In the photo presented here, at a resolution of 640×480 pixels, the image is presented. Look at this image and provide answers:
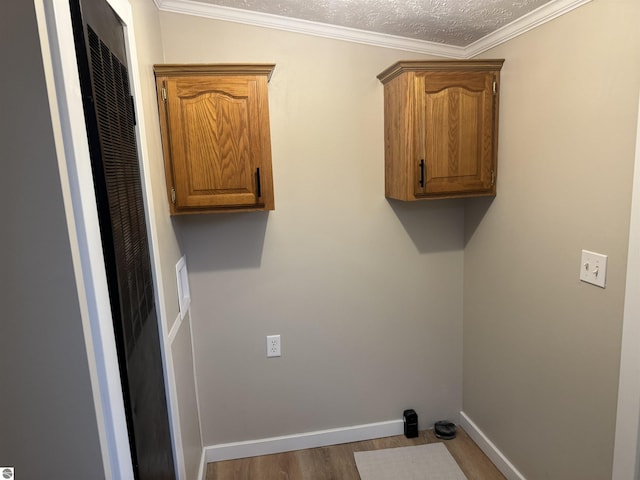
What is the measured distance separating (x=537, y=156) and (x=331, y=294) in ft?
4.05

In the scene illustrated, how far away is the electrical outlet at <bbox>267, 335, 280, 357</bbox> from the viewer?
225 centimetres

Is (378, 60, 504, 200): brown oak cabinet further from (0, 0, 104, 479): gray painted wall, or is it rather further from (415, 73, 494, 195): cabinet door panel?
(0, 0, 104, 479): gray painted wall

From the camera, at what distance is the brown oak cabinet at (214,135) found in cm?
171

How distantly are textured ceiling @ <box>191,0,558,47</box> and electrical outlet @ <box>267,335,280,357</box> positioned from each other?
1.67 meters

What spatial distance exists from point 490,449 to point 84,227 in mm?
2370

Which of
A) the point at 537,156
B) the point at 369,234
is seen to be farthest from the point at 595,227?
the point at 369,234

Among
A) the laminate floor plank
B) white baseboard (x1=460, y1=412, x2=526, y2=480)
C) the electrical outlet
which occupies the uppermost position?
the electrical outlet

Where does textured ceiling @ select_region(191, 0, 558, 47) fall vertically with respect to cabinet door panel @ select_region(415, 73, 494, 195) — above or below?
above

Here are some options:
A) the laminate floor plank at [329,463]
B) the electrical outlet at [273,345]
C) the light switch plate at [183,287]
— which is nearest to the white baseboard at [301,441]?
the laminate floor plank at [329,463]

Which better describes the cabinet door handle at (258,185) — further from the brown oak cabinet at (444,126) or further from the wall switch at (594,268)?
the wall switch at (594,268)

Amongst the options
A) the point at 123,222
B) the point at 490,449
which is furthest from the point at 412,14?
the point at 490,449

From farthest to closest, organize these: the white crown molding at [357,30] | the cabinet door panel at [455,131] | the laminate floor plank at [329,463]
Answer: the laminate floor plank at [329,463], the cabinet door panel at [455,131], the white crown molding at [357,30]

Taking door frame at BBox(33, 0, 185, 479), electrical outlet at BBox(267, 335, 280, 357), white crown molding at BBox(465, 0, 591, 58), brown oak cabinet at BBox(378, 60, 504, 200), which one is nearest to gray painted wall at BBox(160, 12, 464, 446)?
electrical outlet at BBox(267, 335, 280, 357)

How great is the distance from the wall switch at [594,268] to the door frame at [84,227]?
5.24 feet
